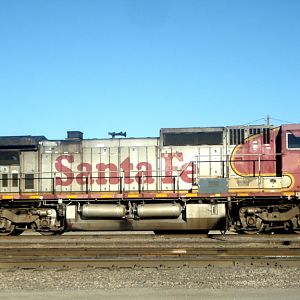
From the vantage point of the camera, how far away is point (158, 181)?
15.4 metres

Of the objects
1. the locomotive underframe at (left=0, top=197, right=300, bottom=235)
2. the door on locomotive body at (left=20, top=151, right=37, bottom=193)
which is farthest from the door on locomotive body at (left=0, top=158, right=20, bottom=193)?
the locomotive underframe at (left=0, top=197, right=300, bottom=235)

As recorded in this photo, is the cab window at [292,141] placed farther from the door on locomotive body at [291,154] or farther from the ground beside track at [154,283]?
the ground beside track at [154,283]

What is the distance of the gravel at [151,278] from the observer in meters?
6.76

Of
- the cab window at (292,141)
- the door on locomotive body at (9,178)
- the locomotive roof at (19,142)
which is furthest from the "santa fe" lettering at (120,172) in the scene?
the cab window at (292,141)

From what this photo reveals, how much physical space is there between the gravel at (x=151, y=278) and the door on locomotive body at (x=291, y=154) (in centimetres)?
691

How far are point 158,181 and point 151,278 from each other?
26.7 ft

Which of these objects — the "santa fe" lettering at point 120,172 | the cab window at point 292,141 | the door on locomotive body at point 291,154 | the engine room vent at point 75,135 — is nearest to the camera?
the door on locomotive body at point 291,154

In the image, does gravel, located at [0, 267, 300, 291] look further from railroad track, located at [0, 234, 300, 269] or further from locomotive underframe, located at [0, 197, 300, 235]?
locomotive underframe, located at [0, 197, 300, 235]

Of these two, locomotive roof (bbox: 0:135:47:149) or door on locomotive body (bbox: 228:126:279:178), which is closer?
door on locomotive body (bbox: 228:126:279:178)

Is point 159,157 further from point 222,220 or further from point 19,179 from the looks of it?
point 19,179

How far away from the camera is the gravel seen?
6.76 metres

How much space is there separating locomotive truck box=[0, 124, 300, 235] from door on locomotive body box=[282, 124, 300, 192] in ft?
0.10

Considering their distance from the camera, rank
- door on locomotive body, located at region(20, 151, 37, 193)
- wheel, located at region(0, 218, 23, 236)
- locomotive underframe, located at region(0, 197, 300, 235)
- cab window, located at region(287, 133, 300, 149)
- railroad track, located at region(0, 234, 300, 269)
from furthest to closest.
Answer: door on locomotive body, located at region(20, 151, 37, 193)
wheel, located at region(0, 218, 23, 236)
cab window, located at region(287, 133, 300, 149)
locomotive underframe, located at region(0, 197, 300, 235)
railroad track, located at region(0, 234, 300, 269)

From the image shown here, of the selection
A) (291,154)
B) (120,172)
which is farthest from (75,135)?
(291,154)
